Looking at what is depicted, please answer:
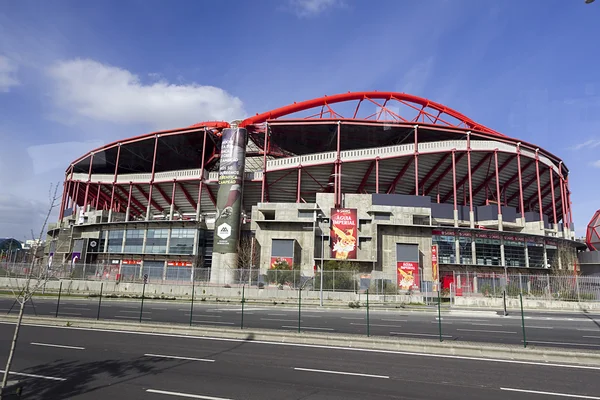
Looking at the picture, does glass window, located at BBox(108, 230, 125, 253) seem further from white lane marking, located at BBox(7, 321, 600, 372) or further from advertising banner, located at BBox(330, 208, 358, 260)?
white lane marking, located at BBox(7, 321, 600, 372)

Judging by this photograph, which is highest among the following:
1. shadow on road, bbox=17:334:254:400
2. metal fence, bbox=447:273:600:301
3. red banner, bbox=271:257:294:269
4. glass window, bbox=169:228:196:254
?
glass window, bbox=169:228:196:254

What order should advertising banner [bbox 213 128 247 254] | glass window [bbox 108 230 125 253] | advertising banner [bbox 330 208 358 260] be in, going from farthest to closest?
glass window [bbox 108 230 125 253] < advertising banner [bbox 213 128 247 254] < advertising banner [bbox 330 208 358 260]

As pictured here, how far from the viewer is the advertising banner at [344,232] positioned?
147 feet

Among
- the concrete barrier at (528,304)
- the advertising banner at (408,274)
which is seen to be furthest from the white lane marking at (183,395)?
the advertising banner at (408,274)

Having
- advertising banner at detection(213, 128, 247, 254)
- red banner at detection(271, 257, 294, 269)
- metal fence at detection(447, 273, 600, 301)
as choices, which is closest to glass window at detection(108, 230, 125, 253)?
advertising banner at detection(213, 128, 247, 254)

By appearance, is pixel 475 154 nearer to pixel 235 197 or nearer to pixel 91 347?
pixel 235 197

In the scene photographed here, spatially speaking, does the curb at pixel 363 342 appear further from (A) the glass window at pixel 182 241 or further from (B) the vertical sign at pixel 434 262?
(A) the glass window at pixel 182 241

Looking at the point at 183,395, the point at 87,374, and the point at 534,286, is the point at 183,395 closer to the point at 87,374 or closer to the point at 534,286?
the point at 87,374

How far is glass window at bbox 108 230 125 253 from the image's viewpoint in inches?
2411

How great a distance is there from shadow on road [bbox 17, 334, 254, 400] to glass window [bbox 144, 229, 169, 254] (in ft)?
165

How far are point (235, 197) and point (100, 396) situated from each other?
144 feet

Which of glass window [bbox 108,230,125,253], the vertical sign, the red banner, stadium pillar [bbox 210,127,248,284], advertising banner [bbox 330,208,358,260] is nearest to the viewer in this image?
the red banner

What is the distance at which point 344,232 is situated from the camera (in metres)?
45.6

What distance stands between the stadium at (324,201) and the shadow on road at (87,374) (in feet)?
94.8
